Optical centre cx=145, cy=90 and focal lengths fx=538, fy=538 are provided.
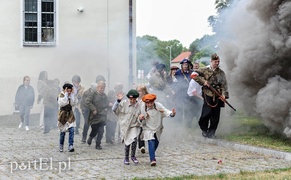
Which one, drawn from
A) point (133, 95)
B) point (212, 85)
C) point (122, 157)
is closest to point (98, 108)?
point (122, 157)

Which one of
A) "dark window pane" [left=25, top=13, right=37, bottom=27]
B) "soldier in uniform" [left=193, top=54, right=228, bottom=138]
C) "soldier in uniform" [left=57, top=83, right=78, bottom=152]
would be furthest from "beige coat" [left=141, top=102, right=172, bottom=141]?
"dark window pane" [left=25, top=13, right=37, bottom=27]

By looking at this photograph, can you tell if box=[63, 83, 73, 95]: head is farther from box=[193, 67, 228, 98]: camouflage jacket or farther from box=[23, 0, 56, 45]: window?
box=[23, 0, 56, 45]: window

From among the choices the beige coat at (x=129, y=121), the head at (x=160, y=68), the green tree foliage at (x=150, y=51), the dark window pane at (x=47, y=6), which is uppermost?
the dark window pane at (x=47, y=6)

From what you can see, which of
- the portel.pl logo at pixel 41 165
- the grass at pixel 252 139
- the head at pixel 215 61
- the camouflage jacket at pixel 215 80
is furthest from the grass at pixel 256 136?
the portel.pl logo at pixel 41 165

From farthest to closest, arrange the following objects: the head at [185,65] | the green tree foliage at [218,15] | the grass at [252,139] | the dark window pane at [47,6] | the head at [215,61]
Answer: the dark window pane at [47,6] < the green tree foliage at [218,15] < the head at [185,65] < the head at [215,61] < the grass at [252,139]

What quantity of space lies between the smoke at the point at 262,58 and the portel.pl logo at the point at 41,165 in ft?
16.9

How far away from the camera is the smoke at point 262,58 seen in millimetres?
12656

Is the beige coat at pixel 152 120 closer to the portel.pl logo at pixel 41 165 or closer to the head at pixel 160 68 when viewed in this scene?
the portel.pl logo at pixel 41 165

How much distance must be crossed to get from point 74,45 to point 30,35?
1.95 meters

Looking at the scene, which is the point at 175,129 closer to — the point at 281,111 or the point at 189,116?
the point at 189,116

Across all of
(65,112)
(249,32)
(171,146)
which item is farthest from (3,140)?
(249,32)

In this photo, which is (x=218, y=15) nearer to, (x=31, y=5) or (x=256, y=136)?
(x=256, y=136)

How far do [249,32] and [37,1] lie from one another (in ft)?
32.1

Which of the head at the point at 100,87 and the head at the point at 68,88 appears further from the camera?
the head at the point at 100,87
